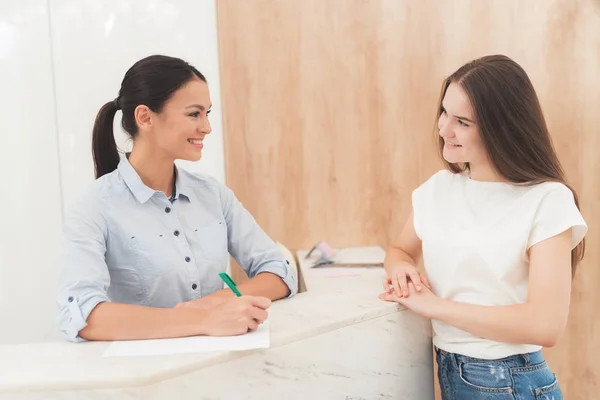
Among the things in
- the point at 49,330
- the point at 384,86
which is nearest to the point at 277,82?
the point at 384,86

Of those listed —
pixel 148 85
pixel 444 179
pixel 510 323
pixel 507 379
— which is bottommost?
pixel 507 379

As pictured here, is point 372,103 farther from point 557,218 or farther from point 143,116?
point 557,218

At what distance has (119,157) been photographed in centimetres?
175

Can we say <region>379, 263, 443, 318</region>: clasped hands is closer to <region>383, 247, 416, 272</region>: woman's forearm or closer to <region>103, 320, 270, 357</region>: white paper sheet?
<region>383, 247, 416, 272</region>: woman's forearm

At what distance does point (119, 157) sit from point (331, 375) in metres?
0.85

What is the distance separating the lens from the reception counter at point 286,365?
1.07 m

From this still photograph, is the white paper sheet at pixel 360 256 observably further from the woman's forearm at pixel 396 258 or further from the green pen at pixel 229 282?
the green pen at pixel 229 282

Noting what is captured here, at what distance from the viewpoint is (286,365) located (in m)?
1.24

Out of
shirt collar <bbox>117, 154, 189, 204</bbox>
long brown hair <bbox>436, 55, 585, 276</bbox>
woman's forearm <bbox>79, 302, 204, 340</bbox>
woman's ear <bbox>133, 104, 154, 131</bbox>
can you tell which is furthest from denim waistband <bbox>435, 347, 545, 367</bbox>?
woman's ear <bbox>133, 104, 154, 131</bbox>

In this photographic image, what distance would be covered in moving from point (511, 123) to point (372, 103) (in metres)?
1.15

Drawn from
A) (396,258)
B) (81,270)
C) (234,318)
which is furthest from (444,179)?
(81,270)

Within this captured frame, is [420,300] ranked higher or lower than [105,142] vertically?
lower

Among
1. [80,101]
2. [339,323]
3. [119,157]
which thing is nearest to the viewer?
[339,323]

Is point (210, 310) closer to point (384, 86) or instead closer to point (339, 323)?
point (339, 323)
